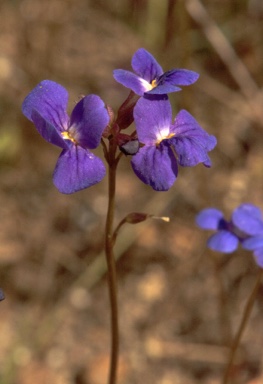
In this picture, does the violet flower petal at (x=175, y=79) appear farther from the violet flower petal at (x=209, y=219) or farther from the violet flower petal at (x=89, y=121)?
the violet flower petal at (x=209, y=219)

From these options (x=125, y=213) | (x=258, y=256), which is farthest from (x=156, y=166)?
(x=125, y=213)

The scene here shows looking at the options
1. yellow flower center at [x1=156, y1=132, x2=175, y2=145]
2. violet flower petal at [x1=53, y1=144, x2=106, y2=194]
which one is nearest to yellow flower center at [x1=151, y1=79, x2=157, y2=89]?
yellow flower center at [x1=156, y1=132, x2=175, y2=145]

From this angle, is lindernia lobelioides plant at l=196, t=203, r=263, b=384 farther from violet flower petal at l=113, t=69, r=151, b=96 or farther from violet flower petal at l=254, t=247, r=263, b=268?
violet flower petal at l=113, t=69, r=151, b=96

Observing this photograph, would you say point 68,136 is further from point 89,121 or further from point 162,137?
point 162,137

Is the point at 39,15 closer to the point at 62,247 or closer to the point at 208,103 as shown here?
the point at 208,103

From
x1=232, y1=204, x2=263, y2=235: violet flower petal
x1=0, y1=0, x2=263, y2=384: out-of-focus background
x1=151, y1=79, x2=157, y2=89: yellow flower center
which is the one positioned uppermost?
x1=151, y1=79, x2=157, y2=89: yellow flower center

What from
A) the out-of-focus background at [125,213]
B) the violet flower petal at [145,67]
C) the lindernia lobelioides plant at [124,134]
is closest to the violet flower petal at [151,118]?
the lindernia lobelioides plant at [124,134]

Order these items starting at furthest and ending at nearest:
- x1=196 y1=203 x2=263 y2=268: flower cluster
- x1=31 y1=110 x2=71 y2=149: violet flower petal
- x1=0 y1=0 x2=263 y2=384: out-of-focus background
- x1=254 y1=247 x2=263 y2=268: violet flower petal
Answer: x1=0 y1=0 x2=263 y2=384: out-of-focus background < x1=196 y1=203 x2=263 y2=268: flower cluster < x1=254 y1=247 x2=263 y2=268: violet flower petal < x1=31 y1=110 x2=71 y2=149: violet flower petal
